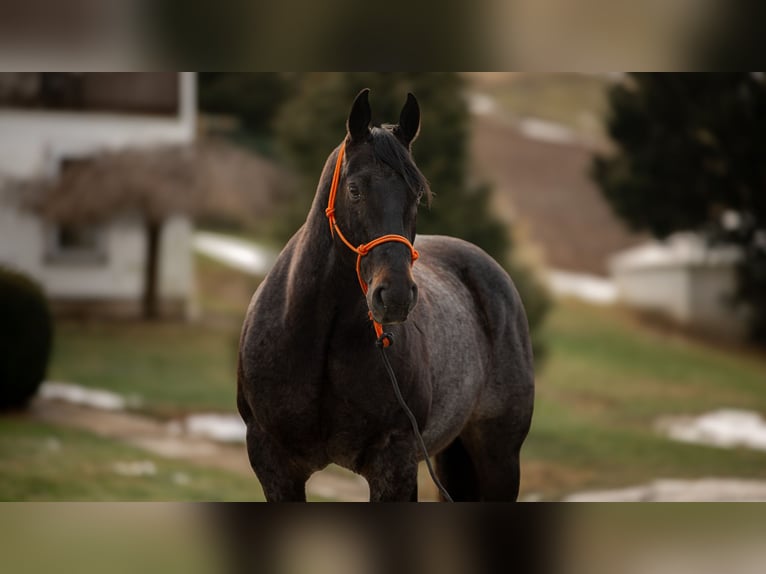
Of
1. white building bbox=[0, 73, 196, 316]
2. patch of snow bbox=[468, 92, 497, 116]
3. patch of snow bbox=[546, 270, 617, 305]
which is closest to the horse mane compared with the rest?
→ white building bbox=[0, 73, 196, 316]

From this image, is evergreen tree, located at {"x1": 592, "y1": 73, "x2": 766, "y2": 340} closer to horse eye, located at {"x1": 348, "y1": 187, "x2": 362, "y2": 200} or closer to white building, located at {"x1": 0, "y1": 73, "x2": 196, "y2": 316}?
white building, located at {"x1": 0, "y1": 73, "x2": 196, "y2": 316}

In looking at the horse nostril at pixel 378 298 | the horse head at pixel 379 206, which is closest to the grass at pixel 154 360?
the horse head at pixel 379 206

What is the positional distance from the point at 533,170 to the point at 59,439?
10.3 meters

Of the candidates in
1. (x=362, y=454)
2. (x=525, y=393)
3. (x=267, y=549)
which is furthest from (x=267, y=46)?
(x=525, y=393)

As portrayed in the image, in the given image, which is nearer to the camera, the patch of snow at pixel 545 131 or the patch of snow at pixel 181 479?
the patch of snow at pixel 181 479

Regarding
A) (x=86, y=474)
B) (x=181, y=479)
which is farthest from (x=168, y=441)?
(x=86, y=474)

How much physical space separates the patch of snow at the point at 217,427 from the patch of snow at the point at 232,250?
4311 mm

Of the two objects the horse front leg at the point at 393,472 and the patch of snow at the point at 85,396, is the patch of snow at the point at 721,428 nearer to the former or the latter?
the patch of snow at the point at 85,396

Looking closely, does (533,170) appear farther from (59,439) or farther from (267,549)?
(267,549)

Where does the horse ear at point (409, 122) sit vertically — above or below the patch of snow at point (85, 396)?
below

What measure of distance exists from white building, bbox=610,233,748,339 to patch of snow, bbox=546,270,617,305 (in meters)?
0.31

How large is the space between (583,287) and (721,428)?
346 cm

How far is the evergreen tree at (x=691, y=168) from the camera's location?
1175 cm

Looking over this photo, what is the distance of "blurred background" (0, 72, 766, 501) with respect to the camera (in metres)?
9.93
